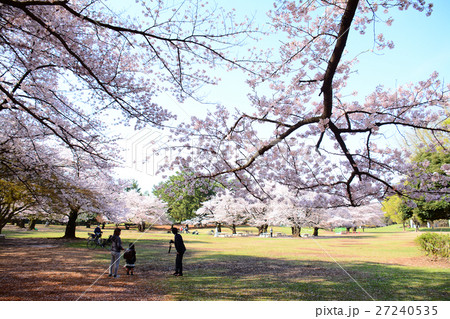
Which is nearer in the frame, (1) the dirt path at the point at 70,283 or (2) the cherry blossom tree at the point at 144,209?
(1) the dirt path at the point at 70,283

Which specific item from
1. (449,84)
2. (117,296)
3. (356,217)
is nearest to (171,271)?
(117,296)

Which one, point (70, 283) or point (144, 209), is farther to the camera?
point (144, 209)

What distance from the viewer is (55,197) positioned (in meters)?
15.6

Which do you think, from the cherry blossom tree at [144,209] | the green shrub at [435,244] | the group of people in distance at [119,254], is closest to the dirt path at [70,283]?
the group of people in distance at [119,254]

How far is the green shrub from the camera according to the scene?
44.6 ft

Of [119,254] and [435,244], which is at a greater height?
[119,254]

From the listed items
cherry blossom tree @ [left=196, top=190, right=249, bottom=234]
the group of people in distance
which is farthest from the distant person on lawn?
cherry blossom tree @ [left=196, top=190, right=249, bottom=234]

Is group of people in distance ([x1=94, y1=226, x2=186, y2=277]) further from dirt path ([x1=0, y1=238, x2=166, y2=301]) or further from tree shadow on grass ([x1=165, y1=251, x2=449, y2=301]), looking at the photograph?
tree shadow on grass ([x1=165, y1=251, x2=449, y2=301])

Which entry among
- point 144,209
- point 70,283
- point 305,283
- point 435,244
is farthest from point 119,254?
point 144,209

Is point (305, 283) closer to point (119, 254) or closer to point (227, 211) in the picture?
point (119, 254)

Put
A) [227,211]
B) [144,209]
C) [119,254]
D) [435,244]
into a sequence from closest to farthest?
[119,254]
[435,244]
[227,211]
[144,209]

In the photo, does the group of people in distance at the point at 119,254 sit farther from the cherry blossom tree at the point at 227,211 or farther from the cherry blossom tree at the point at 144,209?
the cherry blossom tree at the point at 144,209

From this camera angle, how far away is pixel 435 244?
1423 cm

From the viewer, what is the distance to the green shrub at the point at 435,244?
44.6 feet
